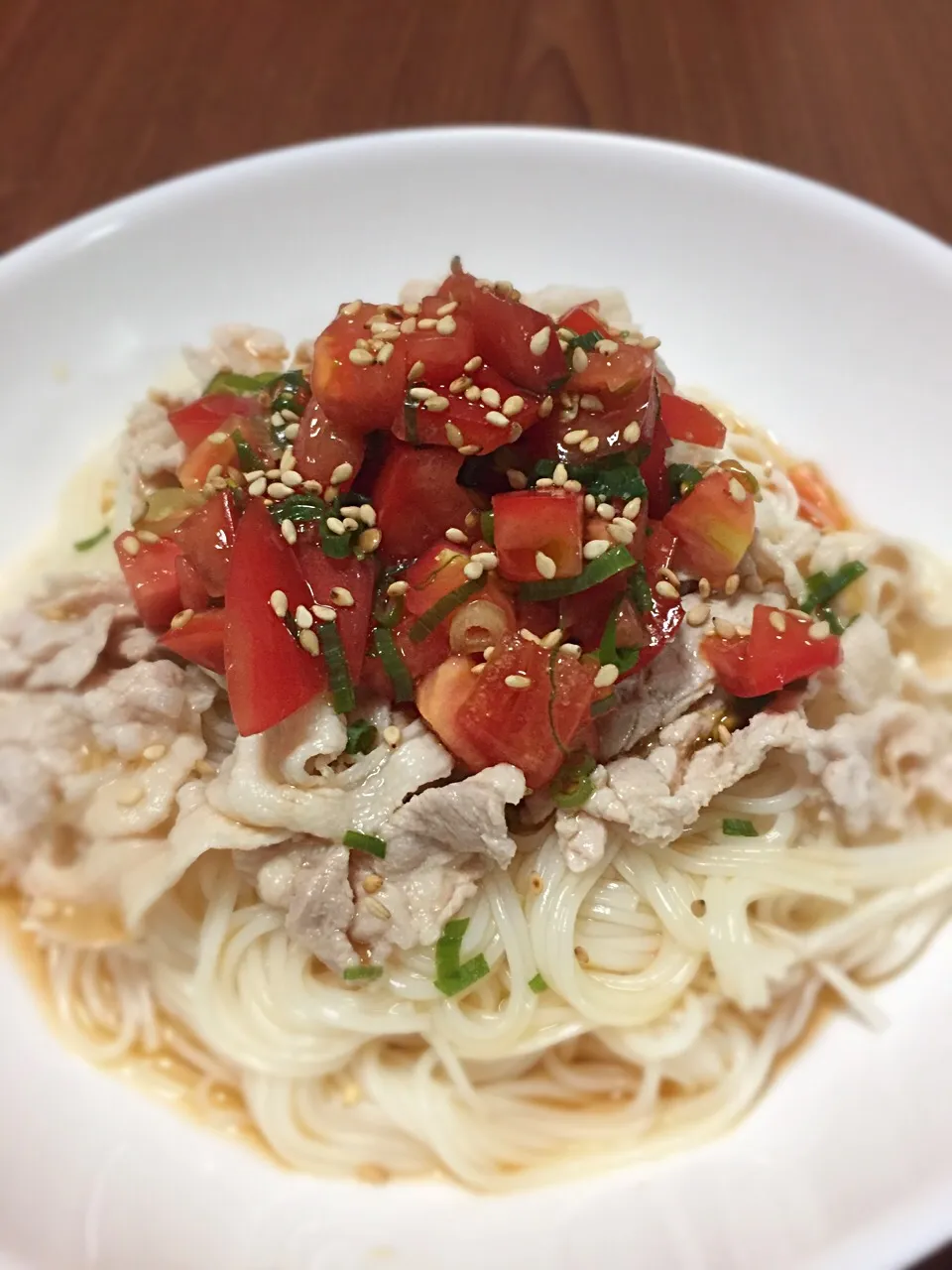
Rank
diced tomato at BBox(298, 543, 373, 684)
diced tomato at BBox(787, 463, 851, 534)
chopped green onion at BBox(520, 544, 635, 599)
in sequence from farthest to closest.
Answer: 1. diced tomato at BBox(787, 463, 851, 534)
2. diced tomato at BBox(298, 543, 373, 684)
3. chopped green onion at BBox(520, 544, 635, 599)

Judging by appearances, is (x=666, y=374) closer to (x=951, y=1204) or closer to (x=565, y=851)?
(x=565, y=851)

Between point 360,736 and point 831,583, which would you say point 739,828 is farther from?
point 360,736

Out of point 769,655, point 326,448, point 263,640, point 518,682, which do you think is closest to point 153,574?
point 263,640

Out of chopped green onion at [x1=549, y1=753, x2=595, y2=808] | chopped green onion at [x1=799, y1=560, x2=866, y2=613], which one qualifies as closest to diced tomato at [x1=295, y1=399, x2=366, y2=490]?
chopped green onion at [x1=549, y1=753, x2=595, y2=808]

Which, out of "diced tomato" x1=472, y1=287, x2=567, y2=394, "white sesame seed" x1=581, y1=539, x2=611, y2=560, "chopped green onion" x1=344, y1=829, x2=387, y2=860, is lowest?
"chopped green onion" x1=344, y1=829, x2=387, y2=860

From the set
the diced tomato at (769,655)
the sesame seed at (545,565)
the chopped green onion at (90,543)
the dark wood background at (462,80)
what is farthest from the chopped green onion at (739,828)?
the dark wood background at (462,80)

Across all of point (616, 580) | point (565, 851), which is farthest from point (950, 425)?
point (565, 851)

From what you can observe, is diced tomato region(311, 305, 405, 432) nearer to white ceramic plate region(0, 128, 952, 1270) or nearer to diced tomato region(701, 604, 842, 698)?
diced tomato region(701, 604, 842, 698)
